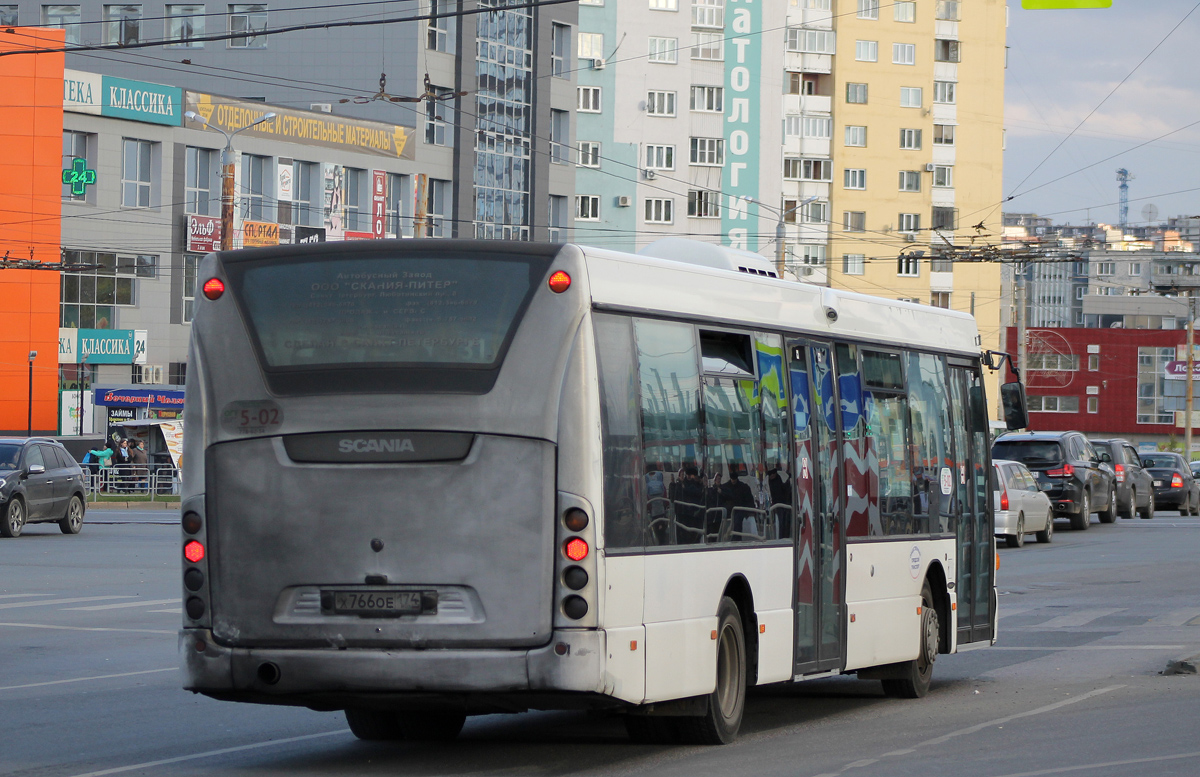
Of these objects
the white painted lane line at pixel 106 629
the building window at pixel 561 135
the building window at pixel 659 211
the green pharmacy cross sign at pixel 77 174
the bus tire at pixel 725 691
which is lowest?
the white painted lane line at pixel 106 629

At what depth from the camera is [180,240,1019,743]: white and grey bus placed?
8586 millimetres

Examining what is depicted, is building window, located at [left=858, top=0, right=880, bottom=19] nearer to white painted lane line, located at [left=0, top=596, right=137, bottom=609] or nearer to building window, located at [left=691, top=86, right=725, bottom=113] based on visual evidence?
building window, located at [left=691, top=86, right=725, bottom=113]

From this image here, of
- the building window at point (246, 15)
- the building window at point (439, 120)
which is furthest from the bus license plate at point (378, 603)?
the building window at point (246, 15)

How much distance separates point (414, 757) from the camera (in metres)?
→ 9.72

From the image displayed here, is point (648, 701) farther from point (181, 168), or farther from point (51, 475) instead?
point (181, 168)

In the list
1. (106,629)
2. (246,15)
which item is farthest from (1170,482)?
(246,15)

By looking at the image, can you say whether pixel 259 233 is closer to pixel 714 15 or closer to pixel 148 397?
pixel 148 397

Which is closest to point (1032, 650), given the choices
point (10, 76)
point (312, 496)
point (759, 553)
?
point (759, 553)

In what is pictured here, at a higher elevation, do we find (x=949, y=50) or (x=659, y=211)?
(x=949, y=50)

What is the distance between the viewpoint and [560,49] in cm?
8500

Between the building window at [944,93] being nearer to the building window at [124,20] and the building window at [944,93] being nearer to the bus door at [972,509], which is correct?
the building window at [124,20]

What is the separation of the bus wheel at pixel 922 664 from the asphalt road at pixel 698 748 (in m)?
0.14

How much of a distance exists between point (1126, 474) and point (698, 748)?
3431cm

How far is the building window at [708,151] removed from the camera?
322 feet
